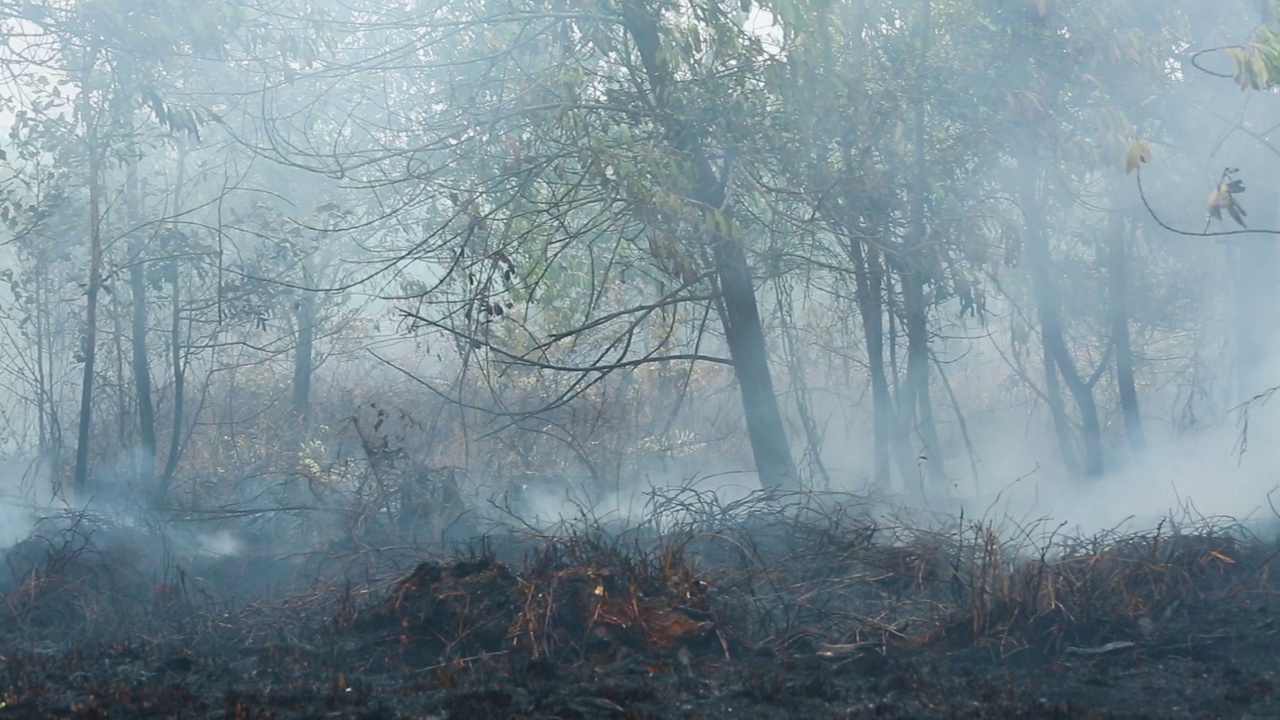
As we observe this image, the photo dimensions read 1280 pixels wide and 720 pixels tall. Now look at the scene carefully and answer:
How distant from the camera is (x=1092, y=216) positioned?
40.4ft

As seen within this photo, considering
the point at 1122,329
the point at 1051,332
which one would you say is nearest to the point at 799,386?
the point at 1051,332

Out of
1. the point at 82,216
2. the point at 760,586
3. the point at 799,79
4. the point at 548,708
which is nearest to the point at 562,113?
the point at 799,79

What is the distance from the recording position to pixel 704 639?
591 centimetres

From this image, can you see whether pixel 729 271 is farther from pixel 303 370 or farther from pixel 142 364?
pixel 303 370

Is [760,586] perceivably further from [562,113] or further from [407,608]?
[562,113]

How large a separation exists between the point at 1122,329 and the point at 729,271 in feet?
13.7

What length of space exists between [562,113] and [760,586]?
3229 millimetres

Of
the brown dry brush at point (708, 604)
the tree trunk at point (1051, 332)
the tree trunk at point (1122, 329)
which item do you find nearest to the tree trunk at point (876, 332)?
the tree trunk at point (1051, 332)

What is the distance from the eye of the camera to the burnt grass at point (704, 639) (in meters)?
5.14

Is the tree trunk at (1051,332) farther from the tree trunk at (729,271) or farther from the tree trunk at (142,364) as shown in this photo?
the tree trunk at (142,364)

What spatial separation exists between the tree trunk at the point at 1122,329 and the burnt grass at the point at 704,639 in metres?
3.94

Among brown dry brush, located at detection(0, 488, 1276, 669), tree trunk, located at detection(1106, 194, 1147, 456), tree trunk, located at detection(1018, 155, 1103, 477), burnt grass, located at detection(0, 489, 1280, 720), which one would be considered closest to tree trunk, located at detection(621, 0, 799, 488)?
brown dry brush, located at detection(0, 488, 1276, 669)

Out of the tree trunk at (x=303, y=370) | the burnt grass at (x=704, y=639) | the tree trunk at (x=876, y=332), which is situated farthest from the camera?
the tree trunk at (x=303, y=370)

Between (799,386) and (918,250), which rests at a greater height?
(918,250)
